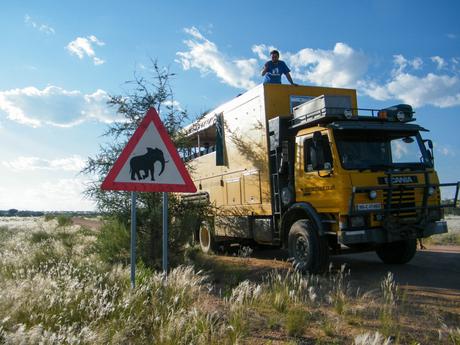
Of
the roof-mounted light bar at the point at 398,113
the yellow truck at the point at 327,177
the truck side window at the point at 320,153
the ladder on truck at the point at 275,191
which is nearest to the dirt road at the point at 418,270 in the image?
the yellow truck at the point at 327,177

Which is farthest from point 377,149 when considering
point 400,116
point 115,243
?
point 115,243

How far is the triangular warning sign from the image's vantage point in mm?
5547

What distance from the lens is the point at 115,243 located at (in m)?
9.95

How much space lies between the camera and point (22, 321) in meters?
4.59

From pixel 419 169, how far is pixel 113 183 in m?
6.64

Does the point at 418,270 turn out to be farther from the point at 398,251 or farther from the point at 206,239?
the point at 206,239

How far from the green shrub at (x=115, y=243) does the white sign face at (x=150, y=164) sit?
4.43 m

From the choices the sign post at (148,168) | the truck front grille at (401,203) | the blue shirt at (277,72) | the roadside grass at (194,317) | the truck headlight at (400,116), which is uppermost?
the blue shirt at (277,72)

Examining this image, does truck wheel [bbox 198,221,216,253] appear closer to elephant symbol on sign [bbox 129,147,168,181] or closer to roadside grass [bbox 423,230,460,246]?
elephant symbol on sign [bbox 129,147,168,181]

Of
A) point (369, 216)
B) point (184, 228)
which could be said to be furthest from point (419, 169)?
point (184, 228)

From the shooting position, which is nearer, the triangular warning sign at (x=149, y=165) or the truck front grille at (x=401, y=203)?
the triangular warning sign at (x=149, y=165)

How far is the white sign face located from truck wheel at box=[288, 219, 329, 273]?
153 inches

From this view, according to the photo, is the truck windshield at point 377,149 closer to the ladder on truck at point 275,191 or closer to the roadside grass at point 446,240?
the ladder on truck at point 275,191

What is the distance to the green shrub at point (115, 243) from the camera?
32.4 feet
